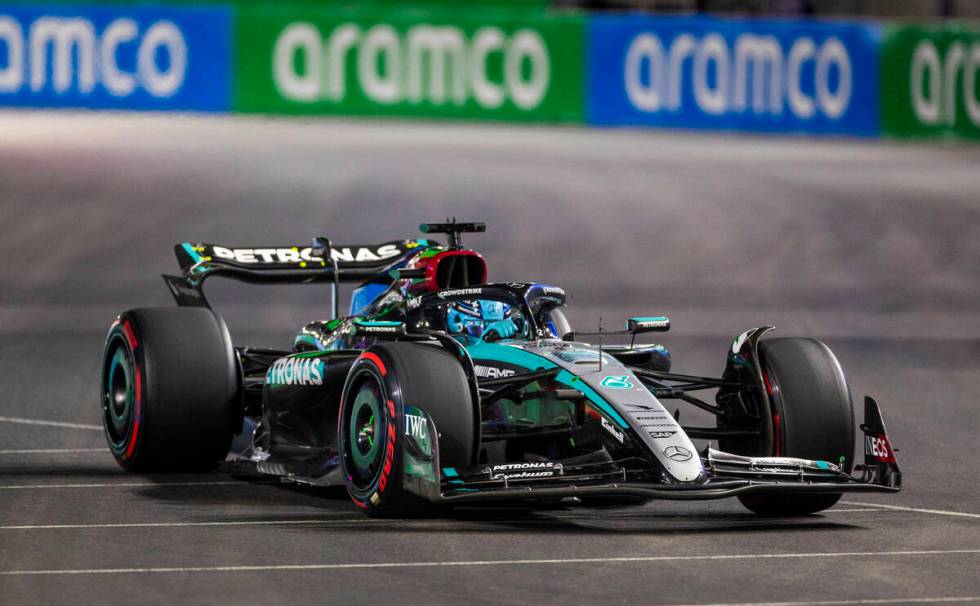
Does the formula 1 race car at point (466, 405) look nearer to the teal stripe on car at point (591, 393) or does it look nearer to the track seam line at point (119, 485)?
the teal stripe on car at point (591, 393)

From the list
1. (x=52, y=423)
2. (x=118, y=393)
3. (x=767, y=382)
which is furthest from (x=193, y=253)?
(x=767, y=382)

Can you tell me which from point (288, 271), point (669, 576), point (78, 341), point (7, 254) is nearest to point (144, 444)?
point (288, 271)

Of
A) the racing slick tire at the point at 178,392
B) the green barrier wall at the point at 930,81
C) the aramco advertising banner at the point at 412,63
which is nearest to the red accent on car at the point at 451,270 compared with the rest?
the racing slick tire at the point at 178,392

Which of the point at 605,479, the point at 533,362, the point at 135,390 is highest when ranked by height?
the point at 533,362

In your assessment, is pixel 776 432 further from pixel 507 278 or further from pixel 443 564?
pixel 507 278

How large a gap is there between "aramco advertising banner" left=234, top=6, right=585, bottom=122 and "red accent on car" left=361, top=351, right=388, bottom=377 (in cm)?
2650

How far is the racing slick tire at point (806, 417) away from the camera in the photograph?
415 inches

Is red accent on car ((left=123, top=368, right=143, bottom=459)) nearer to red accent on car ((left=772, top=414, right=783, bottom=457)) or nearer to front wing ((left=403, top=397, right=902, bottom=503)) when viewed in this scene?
front wing ((left=403, top=397, right=902, bottom=503))

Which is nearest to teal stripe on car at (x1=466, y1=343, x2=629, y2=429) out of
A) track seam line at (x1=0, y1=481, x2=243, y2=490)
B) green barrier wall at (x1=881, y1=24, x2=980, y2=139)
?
track seam line at (x1=0, y1=481, x2=243, y2=490)

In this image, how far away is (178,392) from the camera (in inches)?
461

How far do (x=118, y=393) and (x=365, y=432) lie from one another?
2626 millimetres

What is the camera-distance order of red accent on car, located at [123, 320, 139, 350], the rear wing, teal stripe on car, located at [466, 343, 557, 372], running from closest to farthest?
teal stripe on car, located at [466, 343, 557, 372], red accent on car, located at [123, 320, 139, 350], the rear wing

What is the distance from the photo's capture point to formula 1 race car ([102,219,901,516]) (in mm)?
9750

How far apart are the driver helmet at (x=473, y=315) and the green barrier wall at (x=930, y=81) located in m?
28.0
